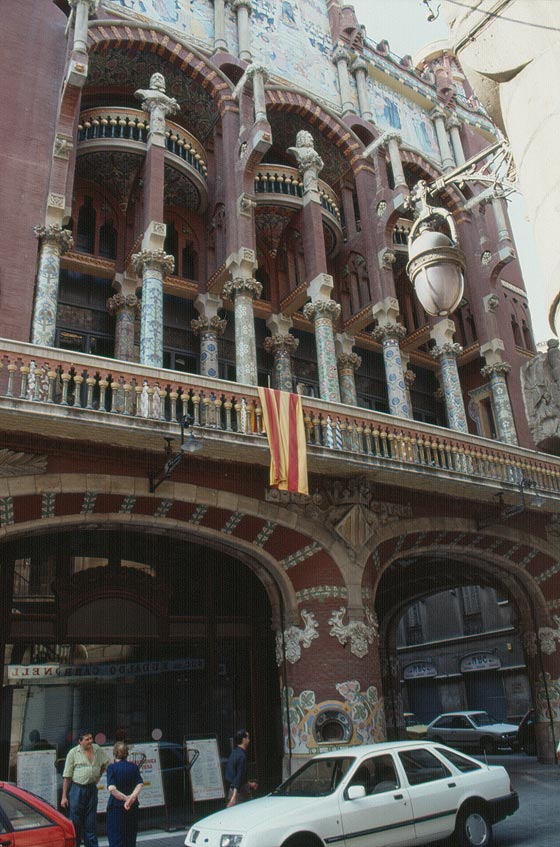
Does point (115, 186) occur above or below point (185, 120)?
below

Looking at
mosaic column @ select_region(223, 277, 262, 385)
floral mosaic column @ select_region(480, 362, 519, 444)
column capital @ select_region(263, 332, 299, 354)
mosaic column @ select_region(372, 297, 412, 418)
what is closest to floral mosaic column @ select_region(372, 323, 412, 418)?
mosaic column @ select_region(372, 297, 412, 418)

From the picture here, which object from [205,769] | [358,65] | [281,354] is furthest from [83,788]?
[358,65]

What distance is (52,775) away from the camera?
12047 mm

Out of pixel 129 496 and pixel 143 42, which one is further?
pixel 143 42

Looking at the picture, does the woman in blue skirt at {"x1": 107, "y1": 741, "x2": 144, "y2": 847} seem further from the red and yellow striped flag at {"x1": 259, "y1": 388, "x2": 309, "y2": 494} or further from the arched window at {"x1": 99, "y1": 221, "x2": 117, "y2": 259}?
the arched window at {"x1": 99, "y1": 221, "x2": 117, "y2": 259}

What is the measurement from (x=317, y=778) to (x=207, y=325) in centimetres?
1204

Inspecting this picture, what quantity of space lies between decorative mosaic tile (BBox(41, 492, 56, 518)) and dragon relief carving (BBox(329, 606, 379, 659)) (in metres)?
5.73

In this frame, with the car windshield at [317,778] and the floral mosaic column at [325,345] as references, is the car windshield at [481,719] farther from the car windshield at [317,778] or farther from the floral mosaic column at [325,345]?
the car windshield at [317,778]

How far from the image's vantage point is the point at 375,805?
310 inches

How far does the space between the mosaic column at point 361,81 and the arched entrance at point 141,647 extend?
16.0 metres

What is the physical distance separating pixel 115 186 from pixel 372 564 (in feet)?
37.7

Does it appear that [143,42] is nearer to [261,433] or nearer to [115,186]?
[115,186]

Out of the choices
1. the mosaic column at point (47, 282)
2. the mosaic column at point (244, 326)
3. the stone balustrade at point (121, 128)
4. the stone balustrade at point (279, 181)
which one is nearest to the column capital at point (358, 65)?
the stone balustrade at point (279, 181)

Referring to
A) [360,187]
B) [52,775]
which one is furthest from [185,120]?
[52,775]
